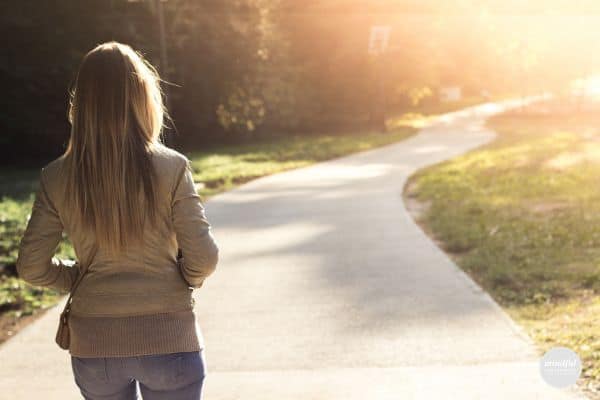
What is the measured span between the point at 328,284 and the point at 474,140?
2130cm

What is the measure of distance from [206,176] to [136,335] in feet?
49.9

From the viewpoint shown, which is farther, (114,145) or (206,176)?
(206,176)

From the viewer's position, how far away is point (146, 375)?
2479mm

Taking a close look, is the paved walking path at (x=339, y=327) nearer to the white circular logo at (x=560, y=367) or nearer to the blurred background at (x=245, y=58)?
the white circular logo at (x=560, y=367)

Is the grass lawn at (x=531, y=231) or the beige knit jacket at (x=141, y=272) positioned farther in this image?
the grass lawn at (x=531, y=231)

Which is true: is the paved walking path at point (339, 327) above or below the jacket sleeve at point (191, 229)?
below

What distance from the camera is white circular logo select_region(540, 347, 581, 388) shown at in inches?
182

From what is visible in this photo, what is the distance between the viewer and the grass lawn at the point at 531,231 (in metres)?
6.07

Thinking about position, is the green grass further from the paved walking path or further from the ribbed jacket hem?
the ribbed jacket hem

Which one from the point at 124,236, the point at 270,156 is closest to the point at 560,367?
the point at 124,236

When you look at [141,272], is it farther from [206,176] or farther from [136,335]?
[206,176]

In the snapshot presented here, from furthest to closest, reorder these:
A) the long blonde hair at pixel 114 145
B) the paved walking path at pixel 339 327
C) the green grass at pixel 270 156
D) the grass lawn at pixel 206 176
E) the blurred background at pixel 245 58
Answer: the blurred background at pixel 245 58 < the green grass at pixel 270 156 < the grass lawn at pixel 206 176 < the paved walking path at pixel 339 327 < the long blonde hair at pixel 114 145

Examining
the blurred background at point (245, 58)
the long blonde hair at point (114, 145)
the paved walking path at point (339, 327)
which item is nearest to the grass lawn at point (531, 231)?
the paved walking path at point (339, 327)

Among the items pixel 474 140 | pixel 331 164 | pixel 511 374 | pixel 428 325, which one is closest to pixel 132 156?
pixel 511 374
